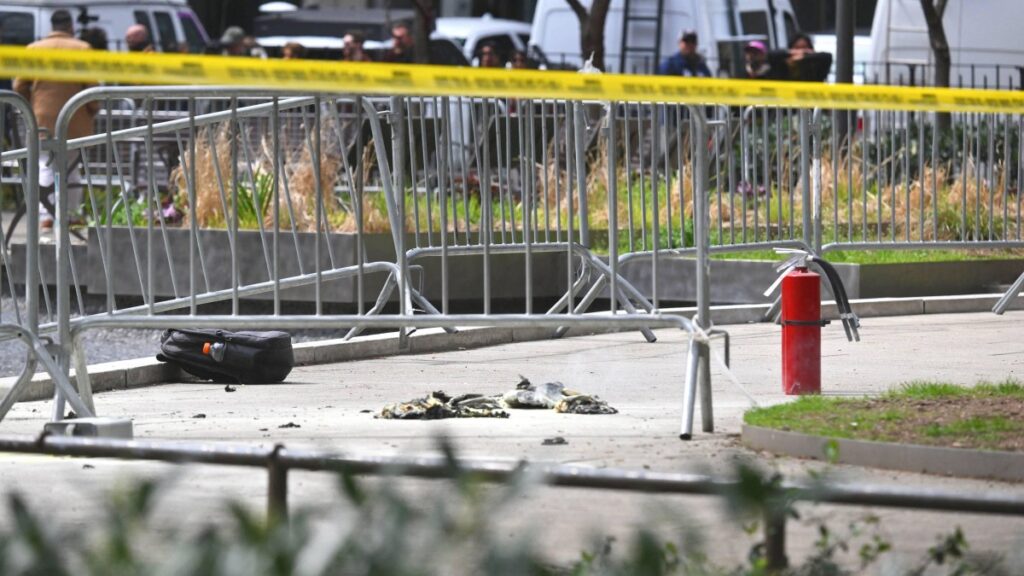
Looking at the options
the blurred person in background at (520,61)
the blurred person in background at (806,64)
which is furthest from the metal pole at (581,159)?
the blurred person in background at (520,61)

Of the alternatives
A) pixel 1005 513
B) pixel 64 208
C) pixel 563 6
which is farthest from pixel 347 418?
pixel 563 6

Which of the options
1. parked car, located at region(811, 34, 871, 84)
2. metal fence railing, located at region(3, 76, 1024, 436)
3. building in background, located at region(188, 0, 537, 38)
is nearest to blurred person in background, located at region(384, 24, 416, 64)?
parked car, located at region(811, 34, 871, 84)

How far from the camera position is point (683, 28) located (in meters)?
26.2

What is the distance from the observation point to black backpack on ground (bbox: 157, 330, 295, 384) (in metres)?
8.42

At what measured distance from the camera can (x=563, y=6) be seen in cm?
2686

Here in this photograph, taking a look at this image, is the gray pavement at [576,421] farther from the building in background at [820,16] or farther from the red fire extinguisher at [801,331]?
the building in background at [820,16]

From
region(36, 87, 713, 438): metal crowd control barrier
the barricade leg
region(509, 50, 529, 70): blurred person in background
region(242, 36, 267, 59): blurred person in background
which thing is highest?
region(242, 36, 267, 59): blurred person in background

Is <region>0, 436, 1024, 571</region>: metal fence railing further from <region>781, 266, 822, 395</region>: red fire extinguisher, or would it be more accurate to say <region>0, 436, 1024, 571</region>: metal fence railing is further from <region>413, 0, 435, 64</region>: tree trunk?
<region>413, 0, 435, 64</region>: tree trunk

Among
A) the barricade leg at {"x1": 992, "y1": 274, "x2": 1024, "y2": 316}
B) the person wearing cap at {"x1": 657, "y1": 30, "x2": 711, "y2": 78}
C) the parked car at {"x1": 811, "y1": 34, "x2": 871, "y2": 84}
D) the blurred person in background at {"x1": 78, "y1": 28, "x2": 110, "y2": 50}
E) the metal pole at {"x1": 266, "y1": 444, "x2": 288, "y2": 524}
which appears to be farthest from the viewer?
the parked car at {"x1": 811, "y1": 34, "x2": 871, "y2": 84}

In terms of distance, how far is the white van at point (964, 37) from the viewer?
23516 millimetres

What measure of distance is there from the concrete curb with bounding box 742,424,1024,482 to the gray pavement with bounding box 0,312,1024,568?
0.05 metres

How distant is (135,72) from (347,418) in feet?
6.79

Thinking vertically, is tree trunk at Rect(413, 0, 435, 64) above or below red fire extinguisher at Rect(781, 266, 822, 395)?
above

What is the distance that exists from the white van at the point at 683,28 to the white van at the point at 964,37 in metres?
2.27
